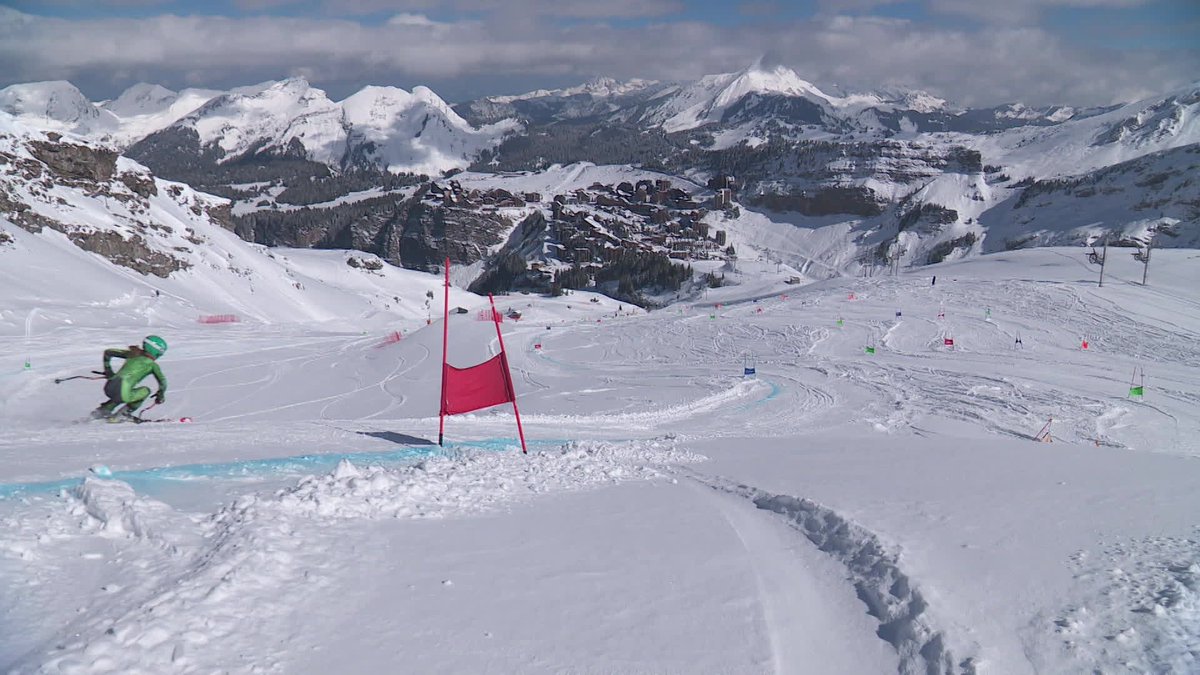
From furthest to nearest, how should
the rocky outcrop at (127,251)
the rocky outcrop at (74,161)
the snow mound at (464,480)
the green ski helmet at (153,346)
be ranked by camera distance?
1. the rocky outcrop at (74,161)
2. the rocky outcrop at (127,251)
3. the green ski helmet at (153,346)
4. the snow mound at (464,480)

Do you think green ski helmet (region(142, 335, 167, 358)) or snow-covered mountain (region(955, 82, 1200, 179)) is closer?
green ski helmet (region(142, 335, 167, 358))

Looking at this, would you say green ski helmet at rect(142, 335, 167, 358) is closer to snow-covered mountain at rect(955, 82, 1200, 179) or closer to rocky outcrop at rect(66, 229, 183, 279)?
rocky outcrop at rect(66, 229, 183, 279)

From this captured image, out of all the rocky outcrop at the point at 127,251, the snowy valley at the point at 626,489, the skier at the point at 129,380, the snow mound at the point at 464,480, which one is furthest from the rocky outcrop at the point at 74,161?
the snow mound at the point at 464,480

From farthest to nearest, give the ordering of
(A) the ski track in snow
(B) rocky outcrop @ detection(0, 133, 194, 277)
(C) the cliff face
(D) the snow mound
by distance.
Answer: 1. (C) the cliff face
2. (B) rocky outcrop @ detection(0, 133, 194, 277)
3. (D) the snow mound
4. (A) the ski track in snow

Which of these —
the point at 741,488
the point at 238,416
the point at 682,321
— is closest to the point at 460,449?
the point at 741,488

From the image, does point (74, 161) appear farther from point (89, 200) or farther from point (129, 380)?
point (129, 380)

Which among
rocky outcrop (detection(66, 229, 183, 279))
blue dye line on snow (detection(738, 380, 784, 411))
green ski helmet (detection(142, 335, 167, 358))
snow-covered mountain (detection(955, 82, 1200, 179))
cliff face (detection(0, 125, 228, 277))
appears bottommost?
blue dye line on snow (detection(738, 380, 784, 411))

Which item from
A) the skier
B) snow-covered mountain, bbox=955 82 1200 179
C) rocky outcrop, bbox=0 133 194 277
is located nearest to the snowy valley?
the skier

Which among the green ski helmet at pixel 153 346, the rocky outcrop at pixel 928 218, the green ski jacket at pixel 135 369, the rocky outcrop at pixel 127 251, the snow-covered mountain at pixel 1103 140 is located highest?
the snow-covered mountain at pixel 1103 140

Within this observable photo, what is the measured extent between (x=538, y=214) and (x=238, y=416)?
465ft

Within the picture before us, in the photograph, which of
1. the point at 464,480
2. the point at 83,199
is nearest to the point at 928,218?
the point at 83,199

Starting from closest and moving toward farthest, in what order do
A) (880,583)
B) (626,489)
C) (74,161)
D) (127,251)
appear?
(880,583) < (626,489) < (127,251) < (74,161)

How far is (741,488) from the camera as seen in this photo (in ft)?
28.1

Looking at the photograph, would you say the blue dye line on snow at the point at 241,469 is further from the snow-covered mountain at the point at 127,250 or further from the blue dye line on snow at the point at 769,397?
the snow-covered mountain at the point at 127,250
